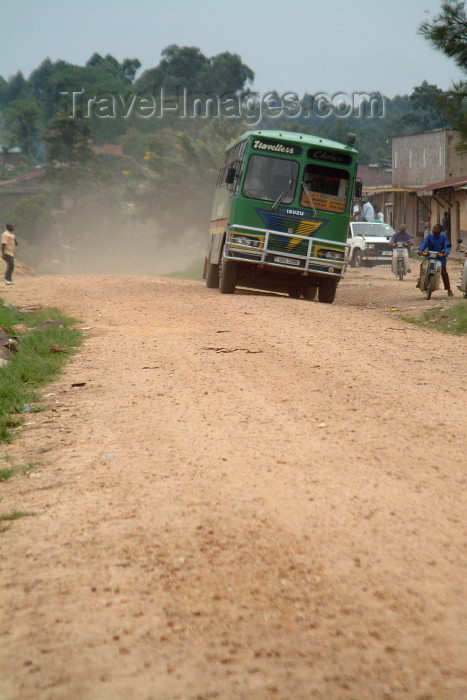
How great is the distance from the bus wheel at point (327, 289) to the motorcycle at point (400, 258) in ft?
22.5

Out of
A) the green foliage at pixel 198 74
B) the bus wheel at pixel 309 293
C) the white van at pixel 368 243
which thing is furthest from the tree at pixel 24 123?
the bus wheel at pixel 309 293

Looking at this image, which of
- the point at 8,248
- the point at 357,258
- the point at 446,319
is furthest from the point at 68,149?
the point at 446,319

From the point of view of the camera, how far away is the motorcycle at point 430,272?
16.8 meters

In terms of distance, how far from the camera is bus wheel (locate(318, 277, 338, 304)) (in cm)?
1727

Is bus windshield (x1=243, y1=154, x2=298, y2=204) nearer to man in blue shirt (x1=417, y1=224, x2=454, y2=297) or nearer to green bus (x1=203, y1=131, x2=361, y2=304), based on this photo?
green bus (x1=203, y1=131, x2=361, y2=304)

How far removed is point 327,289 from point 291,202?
7.29 feet

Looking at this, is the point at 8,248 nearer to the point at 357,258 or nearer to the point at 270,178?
the point at 270,178

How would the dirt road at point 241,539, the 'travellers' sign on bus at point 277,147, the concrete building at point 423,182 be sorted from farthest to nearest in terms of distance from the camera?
the concrete building at point 423,182 → the 'travellers' sign on bus at point 277,147 → the dirt road at point 241,539

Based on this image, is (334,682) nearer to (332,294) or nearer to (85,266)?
(332,294)

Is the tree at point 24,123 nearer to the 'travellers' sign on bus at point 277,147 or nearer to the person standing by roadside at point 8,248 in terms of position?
the person standing by roadside at point 8,248

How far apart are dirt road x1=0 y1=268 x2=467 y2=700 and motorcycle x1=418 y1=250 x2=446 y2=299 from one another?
28.9ft

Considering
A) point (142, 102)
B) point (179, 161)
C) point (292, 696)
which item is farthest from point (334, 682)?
point (142, 102)

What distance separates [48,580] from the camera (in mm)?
3830

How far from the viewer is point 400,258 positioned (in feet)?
77.9
